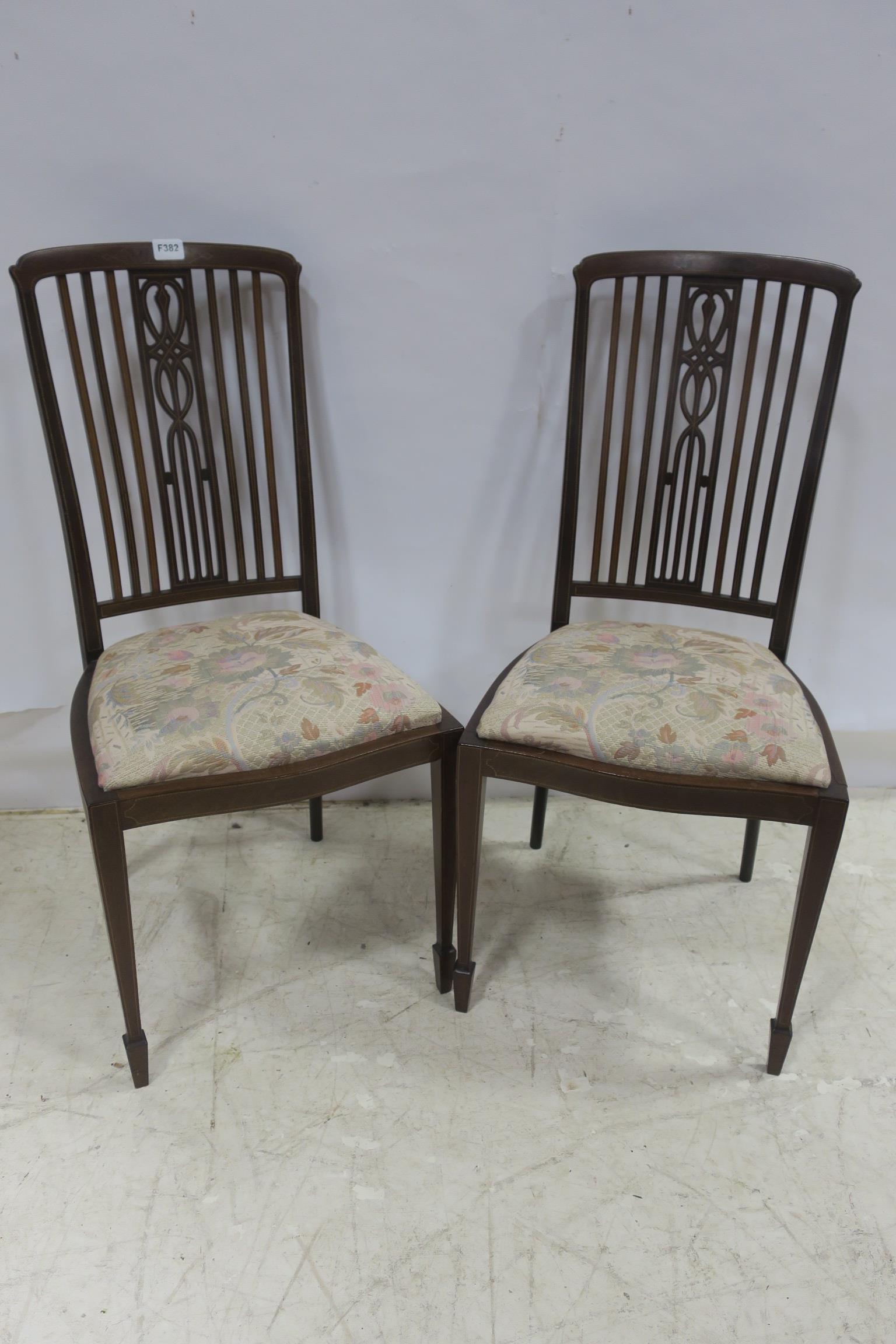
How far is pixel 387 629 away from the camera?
1724 millimetres

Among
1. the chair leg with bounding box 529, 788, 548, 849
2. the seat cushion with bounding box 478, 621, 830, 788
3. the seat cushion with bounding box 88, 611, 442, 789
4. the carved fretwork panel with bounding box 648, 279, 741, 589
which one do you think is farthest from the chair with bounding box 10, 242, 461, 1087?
the carved fretwork panel with bounding box 648, 279, 741, 589

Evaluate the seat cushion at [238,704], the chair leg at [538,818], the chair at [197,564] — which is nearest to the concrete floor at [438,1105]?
the chair leg at [538,818]

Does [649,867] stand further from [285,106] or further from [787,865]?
[285,106]

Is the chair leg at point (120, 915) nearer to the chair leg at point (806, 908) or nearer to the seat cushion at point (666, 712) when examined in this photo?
the seat cushion at point (666, 712)

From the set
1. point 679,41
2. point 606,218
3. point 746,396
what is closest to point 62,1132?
point 746,396

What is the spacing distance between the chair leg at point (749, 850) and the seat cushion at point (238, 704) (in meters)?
0.68

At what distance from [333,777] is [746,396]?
2.77 ft

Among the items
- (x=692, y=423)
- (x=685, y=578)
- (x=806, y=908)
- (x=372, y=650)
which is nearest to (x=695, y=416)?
(x=692, y=423)

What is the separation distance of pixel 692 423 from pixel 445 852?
2.45 ft

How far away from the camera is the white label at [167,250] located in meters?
1.27

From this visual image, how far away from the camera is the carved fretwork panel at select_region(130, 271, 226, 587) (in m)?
1.32

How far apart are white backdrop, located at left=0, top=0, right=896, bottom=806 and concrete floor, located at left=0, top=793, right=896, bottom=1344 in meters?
0.57

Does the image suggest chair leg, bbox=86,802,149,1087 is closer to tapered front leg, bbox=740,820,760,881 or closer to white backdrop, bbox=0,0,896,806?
white backdrop, bbox=0,0,896,806

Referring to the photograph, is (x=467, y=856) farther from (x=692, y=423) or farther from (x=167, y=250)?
(x=167, y=250)
